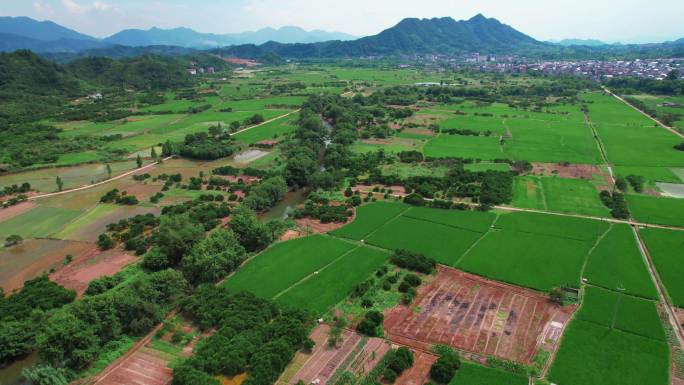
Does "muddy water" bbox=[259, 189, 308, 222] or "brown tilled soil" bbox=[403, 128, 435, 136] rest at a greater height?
"brown tilled soil" bbox=[403, 128, 435, 136]

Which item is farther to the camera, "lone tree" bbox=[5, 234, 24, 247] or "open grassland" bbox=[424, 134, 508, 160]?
"open grassland" bbox=[424, 134, 508, 160]

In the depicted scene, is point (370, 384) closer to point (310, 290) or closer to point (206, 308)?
point (310, 290)

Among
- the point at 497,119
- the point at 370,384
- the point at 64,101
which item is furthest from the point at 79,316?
the point at 64,101

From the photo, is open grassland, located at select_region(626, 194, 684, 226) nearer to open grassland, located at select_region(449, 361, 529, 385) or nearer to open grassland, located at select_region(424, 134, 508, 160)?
open grassland, located at select_region(424, 134, 508, 160)

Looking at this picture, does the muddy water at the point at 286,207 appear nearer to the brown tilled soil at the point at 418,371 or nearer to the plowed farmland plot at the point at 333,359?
the plowed farmland plot at the point at 333,359

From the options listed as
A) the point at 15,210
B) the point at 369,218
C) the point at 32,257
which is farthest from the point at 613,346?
the point at 15,210

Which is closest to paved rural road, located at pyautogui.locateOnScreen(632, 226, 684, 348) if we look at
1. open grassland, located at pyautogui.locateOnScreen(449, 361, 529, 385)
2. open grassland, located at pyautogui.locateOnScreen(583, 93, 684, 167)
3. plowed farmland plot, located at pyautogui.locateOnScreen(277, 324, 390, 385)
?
open grassland, located at pyautogui.locateOnScreen(449, 361, 529, 385)

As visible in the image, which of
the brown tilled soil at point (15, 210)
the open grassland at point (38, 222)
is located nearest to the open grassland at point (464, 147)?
the open grassland at point (38, 222)
